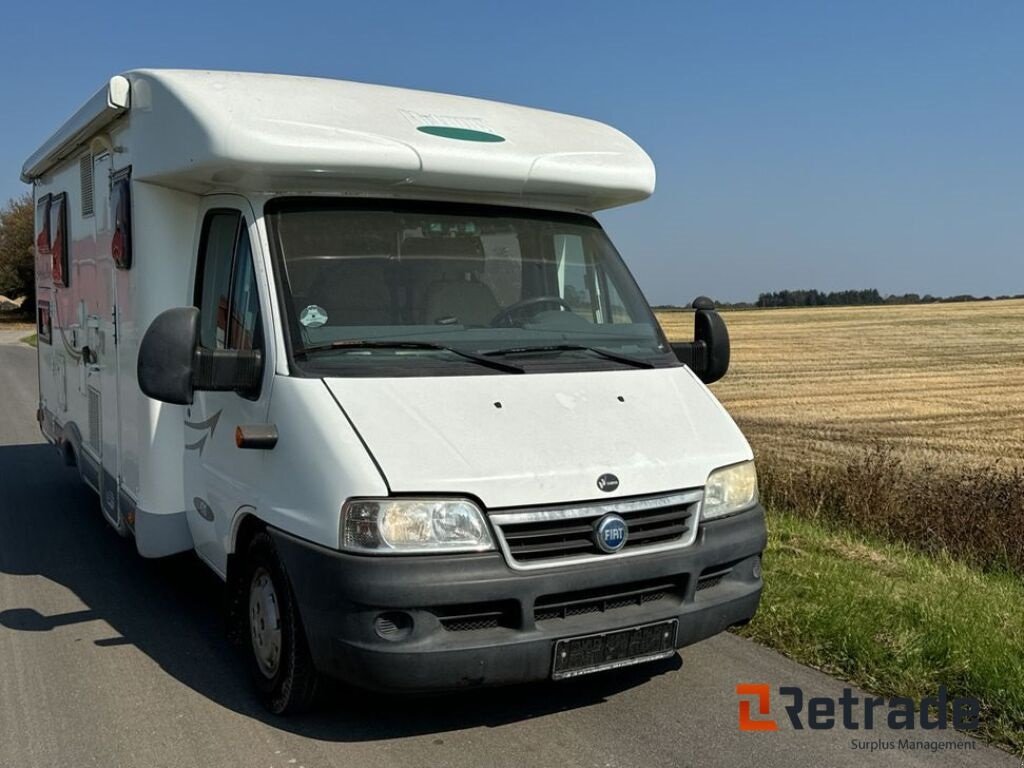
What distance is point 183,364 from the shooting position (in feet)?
13.4

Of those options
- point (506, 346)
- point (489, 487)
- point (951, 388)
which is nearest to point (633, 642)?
point (489, 487)

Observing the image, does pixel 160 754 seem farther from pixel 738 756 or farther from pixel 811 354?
pixel 811 354

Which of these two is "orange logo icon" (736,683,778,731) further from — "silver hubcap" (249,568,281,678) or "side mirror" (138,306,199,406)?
"side mirror" (138,306,199,406)

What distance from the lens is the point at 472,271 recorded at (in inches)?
191

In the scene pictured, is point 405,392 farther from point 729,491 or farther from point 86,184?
point 86,184

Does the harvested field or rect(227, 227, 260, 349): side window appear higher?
rect(227, 227, 260, 349): side window

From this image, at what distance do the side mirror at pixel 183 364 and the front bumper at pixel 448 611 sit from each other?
27.4 inches

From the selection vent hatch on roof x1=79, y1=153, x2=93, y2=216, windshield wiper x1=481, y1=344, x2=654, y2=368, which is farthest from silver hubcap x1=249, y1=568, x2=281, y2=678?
vent hatch on roof x1=79, y1=153, x2=93, y2=216

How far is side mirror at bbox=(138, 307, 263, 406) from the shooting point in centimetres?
408

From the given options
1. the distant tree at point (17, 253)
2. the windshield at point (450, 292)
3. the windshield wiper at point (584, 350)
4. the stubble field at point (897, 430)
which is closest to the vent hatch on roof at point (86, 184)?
the windshield at point (450, 292)

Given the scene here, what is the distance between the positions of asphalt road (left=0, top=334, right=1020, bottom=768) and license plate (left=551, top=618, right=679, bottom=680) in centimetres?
33

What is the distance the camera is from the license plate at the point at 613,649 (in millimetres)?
3801

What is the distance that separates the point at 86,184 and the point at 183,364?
9.22 ft

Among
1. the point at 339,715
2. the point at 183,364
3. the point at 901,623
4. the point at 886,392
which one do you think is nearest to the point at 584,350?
the point at 183,364
